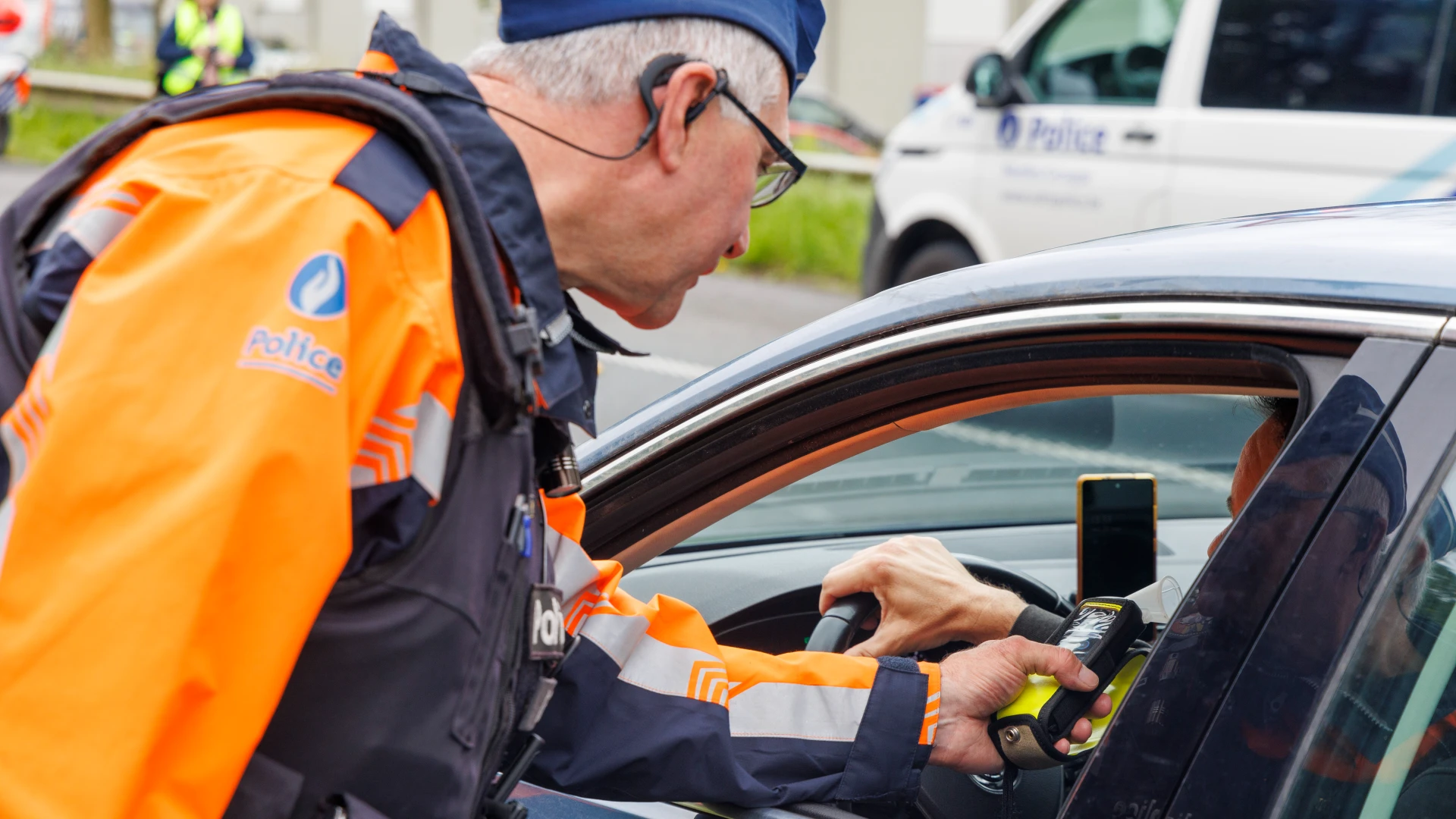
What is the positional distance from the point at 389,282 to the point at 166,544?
0.23 m

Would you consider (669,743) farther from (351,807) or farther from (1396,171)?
(1396,171)

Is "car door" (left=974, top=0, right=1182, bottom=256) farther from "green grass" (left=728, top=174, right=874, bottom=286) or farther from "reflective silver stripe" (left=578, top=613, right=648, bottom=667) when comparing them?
"reflective silver stripe" (left=578, top=613, right=648, bottom=667)

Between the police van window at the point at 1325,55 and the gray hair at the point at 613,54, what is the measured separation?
157 inches

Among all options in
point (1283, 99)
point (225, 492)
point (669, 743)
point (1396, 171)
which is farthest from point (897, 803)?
point (1283, 99)

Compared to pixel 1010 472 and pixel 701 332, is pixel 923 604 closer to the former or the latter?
pixel 1010 472

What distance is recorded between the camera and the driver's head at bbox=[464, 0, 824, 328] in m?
1.20

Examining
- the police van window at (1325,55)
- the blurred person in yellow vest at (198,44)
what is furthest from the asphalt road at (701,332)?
the blurred person in yellow vest at (198,44)

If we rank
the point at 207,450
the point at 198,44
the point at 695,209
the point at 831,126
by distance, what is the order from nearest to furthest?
the point at 207,450
the point at 695,209
the point at 198,44
the point at 831,126

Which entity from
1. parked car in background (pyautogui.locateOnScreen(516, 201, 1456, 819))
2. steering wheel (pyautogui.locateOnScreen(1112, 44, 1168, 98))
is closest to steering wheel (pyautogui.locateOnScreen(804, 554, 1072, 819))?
parked car in background (pyautogui.locateOnScreen(516, 201, 1456, 819))

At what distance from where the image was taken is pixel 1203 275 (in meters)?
1.19

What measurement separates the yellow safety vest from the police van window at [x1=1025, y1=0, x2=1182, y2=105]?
799cm

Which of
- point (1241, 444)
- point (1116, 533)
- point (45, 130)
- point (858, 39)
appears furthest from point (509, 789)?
point (858, 39)

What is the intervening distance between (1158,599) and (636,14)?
2.98ft

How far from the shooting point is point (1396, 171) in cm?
452
